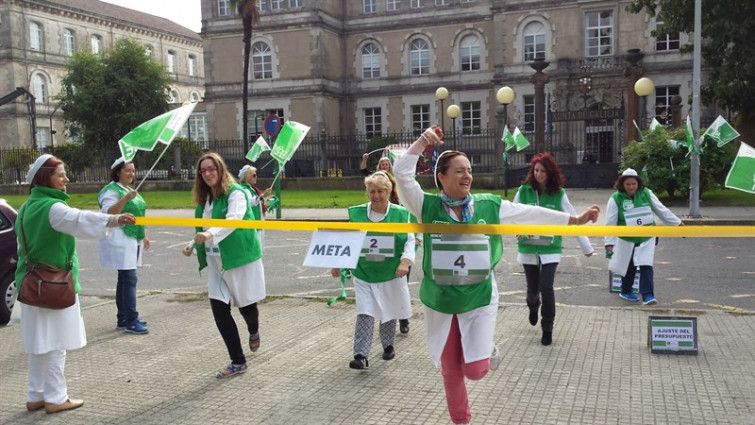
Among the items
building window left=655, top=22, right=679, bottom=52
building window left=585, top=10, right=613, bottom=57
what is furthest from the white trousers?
building window left=655, top=22, right=679, bottom=52

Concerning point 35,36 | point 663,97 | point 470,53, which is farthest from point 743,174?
point 35,36

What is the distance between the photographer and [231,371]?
5977 mm

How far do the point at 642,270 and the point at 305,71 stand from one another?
42.4 metres

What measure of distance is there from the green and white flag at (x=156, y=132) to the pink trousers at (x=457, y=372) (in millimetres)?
3336

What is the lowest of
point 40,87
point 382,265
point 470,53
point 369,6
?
point 382,265

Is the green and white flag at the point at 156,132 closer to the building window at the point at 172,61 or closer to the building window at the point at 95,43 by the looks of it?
the building window at the point at 95,43

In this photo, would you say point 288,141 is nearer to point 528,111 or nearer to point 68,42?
point 528,111

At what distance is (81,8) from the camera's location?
68.1 meters

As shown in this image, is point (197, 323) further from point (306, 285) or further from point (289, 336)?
point (306, 285)

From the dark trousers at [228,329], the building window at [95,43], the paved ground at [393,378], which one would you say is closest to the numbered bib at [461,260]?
the paved ground at [393,378]

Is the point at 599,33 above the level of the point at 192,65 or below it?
below

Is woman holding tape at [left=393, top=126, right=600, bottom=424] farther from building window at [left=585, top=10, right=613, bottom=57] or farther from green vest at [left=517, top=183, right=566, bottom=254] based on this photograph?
building window at [left=585, top=10, right=613, bottom=57]

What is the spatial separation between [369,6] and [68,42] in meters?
33.8

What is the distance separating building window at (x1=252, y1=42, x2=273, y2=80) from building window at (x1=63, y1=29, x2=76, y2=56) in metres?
26.4
